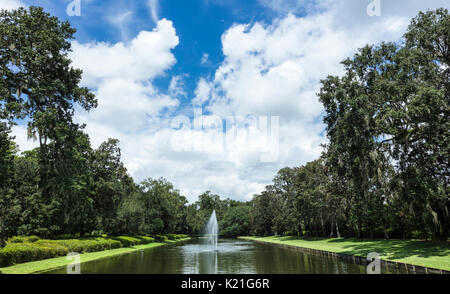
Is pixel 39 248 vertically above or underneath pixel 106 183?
underneath

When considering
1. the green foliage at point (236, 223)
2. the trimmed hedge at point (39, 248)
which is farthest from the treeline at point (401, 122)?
the green foliage at point (236, 223)

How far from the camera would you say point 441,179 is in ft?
66.5

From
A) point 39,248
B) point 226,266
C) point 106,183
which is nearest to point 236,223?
point 106,183

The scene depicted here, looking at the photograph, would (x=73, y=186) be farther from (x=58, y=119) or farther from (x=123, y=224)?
(x=123, y=224)

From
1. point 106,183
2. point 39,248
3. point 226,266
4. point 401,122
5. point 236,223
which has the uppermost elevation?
point 401,122

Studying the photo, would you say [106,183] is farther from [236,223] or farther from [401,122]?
[236,223]

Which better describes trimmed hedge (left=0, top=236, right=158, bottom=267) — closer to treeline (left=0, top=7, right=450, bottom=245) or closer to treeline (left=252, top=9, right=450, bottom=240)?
treeline (left=0, top=7, right=450, bottom=245)

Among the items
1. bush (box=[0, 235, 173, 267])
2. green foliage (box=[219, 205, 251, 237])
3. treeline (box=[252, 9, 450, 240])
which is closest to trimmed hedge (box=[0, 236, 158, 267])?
bush (box=[0, 235, 173, 267])

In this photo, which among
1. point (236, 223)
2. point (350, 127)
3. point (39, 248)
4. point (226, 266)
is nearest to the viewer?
point (226, 266)

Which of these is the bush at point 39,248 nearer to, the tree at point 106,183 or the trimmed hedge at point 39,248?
the trimmed hedge at point 39,248

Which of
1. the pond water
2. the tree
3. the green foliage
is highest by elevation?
the tree

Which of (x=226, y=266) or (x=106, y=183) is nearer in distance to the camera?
(x=226, y=266)

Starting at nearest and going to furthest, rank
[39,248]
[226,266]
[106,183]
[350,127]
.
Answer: [226,266] → [39,248] → [350,127] → [106,183]
